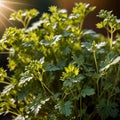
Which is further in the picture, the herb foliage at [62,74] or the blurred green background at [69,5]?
the blurred green background at [69,5]

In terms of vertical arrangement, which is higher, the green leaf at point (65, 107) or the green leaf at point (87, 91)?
the green leaf at point (87, 91)

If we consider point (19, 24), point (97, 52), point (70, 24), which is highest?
point (19, 24)

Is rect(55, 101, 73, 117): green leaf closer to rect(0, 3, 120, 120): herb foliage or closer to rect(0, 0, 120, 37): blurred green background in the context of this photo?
rect(0, 3, 120, 120): herb foliage

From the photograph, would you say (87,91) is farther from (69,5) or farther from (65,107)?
(69,5)

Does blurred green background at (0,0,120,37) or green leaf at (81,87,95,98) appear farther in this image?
blurred green background at (0,0,120,37)

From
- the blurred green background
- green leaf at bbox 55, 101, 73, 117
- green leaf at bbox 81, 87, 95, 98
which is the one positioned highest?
the blurred green background

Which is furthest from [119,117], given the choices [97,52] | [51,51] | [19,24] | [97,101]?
[19,24]

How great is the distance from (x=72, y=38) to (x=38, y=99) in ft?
1.69

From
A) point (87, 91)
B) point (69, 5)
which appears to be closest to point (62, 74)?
point (87, 91)

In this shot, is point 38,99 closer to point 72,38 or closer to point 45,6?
point 72,38

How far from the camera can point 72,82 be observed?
2.19m

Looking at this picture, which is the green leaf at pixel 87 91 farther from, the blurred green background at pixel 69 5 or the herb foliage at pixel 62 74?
the blurred green background at pixel 69 5

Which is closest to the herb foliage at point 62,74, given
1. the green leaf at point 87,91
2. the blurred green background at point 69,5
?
the green leaf at point 87,91

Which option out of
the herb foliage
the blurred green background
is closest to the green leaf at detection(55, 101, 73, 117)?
the herb foliage
